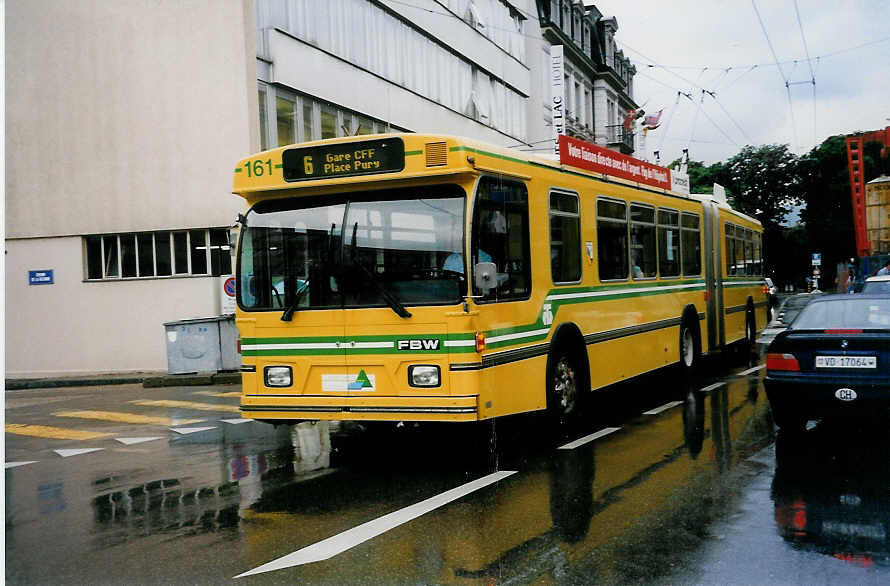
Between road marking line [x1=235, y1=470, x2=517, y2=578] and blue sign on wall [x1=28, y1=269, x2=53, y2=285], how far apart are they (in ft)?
58.3

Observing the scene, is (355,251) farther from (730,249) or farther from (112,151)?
(112,151)

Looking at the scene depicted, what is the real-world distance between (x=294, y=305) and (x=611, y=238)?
4559 mm

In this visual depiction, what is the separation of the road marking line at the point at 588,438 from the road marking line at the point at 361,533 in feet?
5.55

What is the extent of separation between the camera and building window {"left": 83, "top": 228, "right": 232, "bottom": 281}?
21109mm

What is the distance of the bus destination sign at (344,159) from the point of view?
802 centimetres

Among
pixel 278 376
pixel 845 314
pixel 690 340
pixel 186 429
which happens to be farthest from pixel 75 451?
pixel 690 340

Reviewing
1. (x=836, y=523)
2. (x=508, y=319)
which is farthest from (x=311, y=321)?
(x=836, y=523)

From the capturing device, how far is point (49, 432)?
485 inches

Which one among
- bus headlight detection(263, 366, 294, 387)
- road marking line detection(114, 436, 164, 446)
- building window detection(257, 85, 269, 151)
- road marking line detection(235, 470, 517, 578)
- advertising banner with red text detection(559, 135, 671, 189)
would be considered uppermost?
building window detection(257, 85, 269, 151)

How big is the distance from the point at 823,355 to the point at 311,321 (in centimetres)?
482

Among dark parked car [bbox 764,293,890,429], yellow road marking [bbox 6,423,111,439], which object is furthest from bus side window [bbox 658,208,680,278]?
yellow road marking [bbox 6,423,111,439]

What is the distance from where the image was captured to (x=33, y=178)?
2223cm

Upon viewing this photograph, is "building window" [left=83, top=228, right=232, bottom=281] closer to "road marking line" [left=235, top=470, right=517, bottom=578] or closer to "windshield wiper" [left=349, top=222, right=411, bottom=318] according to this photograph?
"windshield wiper" [left=349, top=222, right=411, bottom=318]

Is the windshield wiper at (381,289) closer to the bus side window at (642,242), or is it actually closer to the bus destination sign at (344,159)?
the bus destination sign at (344,159)
